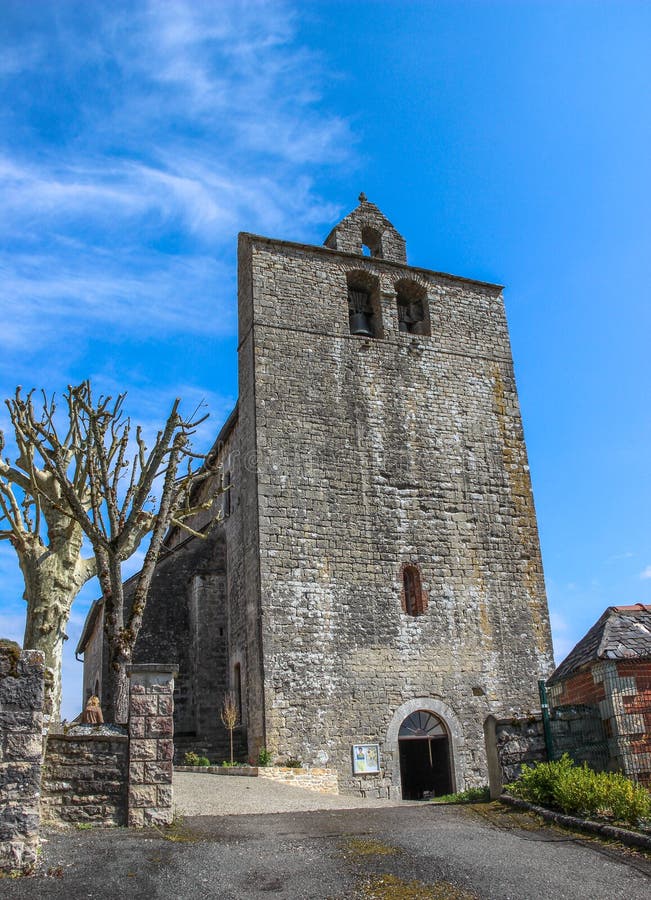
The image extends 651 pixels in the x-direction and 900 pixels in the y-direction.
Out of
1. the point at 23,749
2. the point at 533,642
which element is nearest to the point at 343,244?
the point at 533,642

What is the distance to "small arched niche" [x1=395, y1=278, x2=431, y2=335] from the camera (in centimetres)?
2014

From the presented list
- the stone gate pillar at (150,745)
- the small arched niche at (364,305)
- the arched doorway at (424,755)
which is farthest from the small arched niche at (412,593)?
the stone gate pillar at (150,745)

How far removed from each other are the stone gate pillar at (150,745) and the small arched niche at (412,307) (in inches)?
522

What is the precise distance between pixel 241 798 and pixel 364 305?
12.5m

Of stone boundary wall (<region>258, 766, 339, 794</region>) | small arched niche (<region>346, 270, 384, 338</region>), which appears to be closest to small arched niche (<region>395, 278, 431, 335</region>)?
small arched niche (<region>346, 270, 384, 338</region>)

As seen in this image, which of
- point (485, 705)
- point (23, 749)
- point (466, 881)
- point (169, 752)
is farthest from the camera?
point (485, 705)

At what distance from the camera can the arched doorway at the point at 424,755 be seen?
52.8ft

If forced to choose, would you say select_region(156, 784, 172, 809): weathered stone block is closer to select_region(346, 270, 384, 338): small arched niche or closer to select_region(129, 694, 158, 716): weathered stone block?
select_region(129, 694, 158, 716): weathered stone block

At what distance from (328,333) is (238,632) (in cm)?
718

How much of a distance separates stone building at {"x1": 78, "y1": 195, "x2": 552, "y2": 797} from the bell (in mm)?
68

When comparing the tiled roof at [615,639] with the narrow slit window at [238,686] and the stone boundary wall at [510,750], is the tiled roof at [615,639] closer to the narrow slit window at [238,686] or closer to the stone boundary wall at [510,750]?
the stone boundary wall at [510,750]

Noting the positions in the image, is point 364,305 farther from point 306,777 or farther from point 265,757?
point 306,777

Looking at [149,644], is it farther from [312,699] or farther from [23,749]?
[23,749]

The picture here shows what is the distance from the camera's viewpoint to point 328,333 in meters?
18.6
